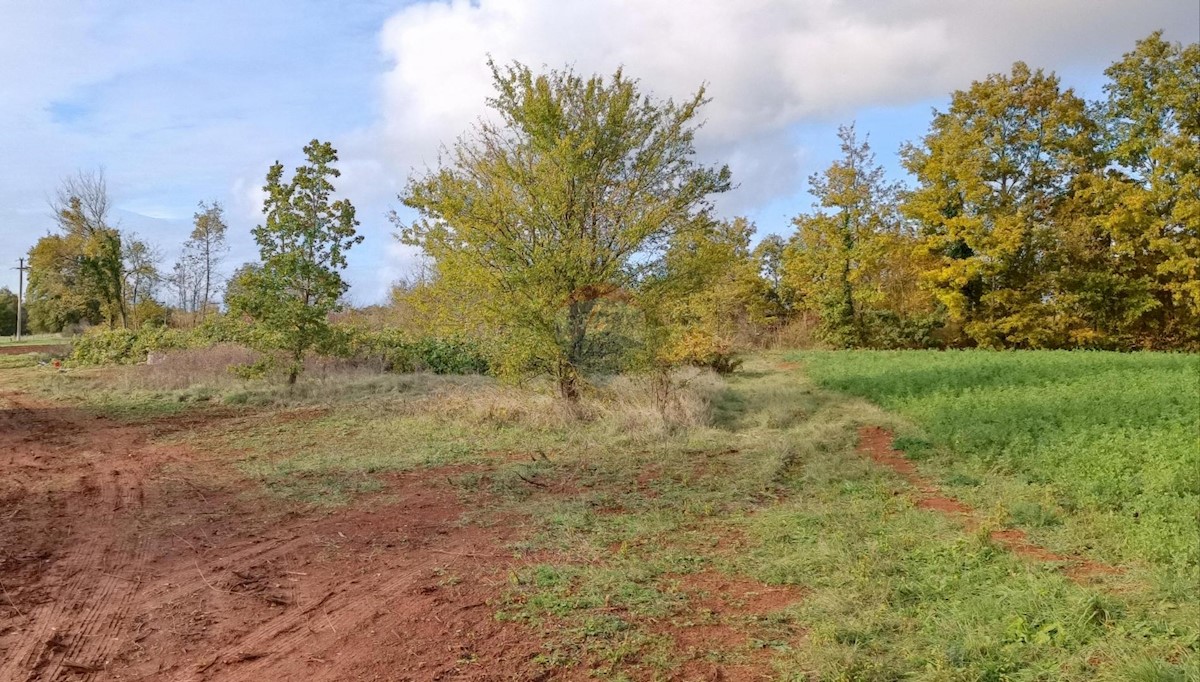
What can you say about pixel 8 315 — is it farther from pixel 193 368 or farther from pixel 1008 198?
pixel 1008 198

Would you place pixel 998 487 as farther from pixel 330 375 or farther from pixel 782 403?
pixel 330 375

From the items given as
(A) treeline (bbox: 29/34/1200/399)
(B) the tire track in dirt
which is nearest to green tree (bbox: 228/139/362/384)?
(A) treeline (bbox: 29/34/1200/399)

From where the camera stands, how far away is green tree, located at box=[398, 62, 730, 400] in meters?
10.4

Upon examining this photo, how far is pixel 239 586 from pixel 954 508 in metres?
5.82

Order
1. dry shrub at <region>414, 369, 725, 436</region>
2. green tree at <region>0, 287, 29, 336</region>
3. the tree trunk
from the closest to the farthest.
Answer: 1. dry shrub at <region>414, 369, 725, 436</region>
2. the tree trunk
3. green tree at <region>0, 287, 29, 336</region>

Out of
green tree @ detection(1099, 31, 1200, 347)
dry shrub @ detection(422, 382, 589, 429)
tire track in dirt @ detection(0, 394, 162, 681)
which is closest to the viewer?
tire track in dirt @ detection(0, 394, 162, 681)

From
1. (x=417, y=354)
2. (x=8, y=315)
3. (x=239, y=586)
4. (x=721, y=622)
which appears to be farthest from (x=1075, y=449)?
(x=8, y=315)

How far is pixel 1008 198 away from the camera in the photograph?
25.6 metres

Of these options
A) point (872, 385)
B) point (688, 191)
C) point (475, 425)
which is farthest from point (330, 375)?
point (872, 385)

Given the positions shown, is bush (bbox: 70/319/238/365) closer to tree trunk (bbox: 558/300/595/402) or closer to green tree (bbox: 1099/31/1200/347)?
tree trunk (bbox: 558/300/595/402)

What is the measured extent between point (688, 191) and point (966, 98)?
20.7 m

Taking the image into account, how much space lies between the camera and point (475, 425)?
1049 cm

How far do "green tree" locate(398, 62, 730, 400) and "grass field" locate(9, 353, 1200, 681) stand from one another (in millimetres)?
1316

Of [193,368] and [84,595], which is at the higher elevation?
[193,368]
